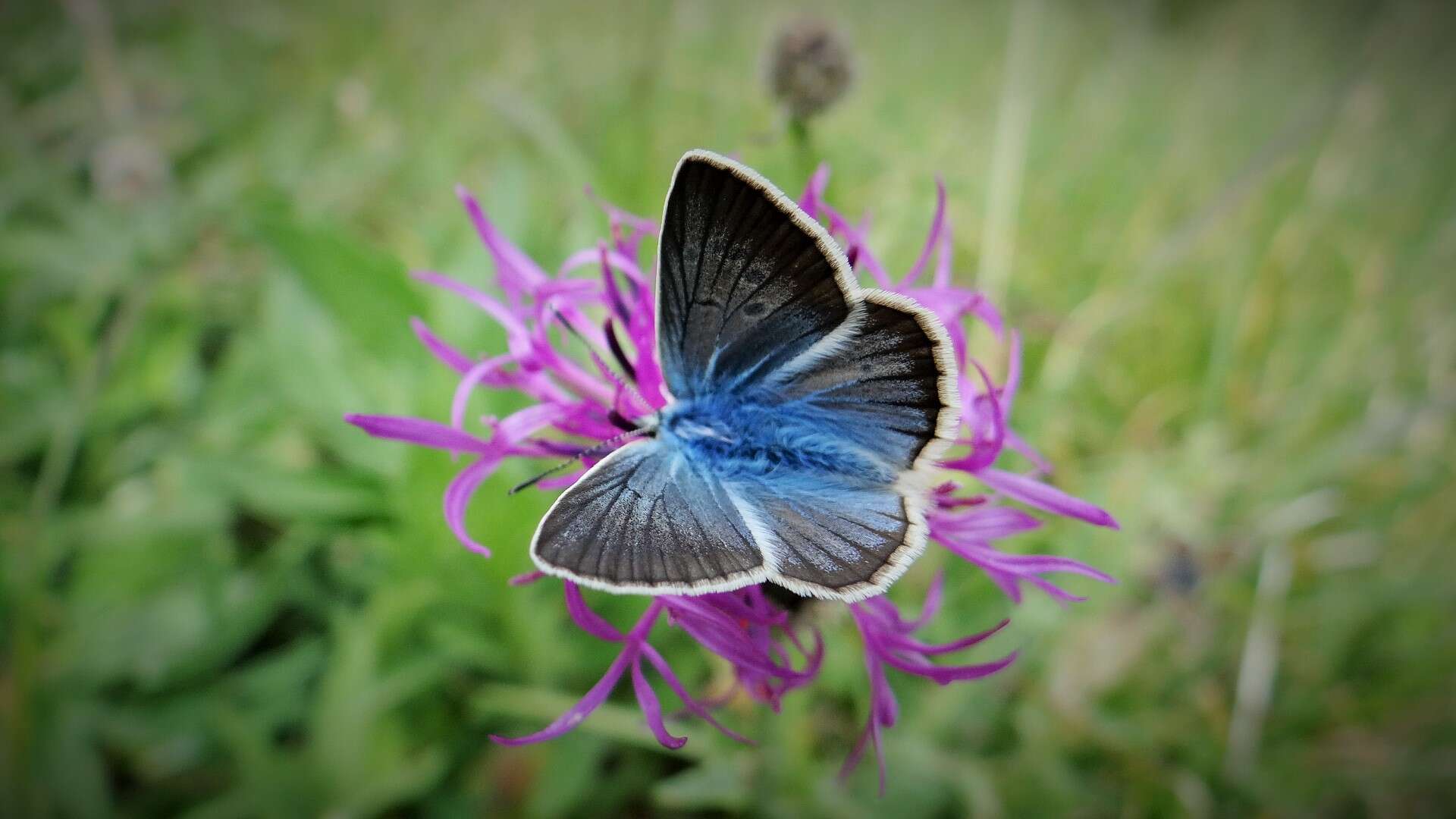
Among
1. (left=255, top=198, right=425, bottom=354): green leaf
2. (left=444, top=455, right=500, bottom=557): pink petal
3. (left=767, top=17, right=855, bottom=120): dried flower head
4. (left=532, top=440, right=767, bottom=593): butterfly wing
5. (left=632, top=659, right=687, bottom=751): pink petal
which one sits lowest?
(left=632, top=659, right=687, bottom=751): pink petal

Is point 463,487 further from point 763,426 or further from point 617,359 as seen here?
point 763,426

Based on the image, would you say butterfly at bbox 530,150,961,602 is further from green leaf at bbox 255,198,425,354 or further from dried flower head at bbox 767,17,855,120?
green leaf at bbox 255,198,425,354

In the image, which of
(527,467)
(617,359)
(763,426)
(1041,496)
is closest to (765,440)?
(763,426)

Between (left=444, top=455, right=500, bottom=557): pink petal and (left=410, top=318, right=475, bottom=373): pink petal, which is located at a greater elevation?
(left=410, top=318, right=475, bottom=373): pink petal

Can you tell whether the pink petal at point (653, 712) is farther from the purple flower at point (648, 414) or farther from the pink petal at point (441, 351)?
the pink petal at point (441, 351)

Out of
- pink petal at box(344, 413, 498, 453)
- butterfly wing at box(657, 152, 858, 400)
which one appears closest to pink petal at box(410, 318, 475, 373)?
pink petal at box(344, 413, 498, 453)

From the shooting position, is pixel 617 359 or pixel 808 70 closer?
pixel 617 359

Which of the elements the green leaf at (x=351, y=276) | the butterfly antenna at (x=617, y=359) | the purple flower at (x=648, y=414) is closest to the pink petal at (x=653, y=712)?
the purple flower at (x=648, y=414)

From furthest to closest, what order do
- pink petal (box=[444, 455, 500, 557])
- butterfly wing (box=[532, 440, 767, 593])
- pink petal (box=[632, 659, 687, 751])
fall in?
pink petal (box=[444, 455, 500, 557]) < pink petal (box=[632, 659, 687, 751]) < butterfly wing (box=[532, 440, 767, 593])
